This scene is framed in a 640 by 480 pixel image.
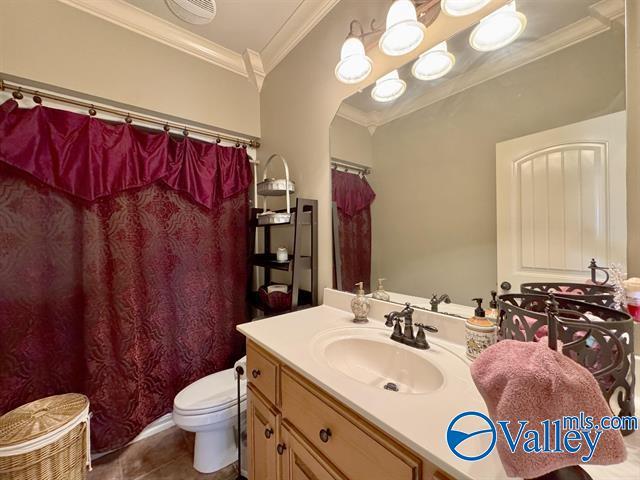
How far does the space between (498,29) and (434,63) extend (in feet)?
0.70

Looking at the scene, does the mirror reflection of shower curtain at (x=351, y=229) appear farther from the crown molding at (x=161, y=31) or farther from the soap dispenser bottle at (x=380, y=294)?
the crown molding at (x=161, y=31)

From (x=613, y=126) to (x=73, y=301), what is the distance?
7.40ft

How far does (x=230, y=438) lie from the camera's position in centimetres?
140

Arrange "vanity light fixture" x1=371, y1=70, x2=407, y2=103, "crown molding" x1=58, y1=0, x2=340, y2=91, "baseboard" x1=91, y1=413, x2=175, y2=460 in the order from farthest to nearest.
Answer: "baseboard" x1=91, y1=413, x2=175, y2=460 → "crown molding" x1=58, y1=0, x2=340, y2=91 → "vanity light fixture" x1=371, y1=70, x2=407, y2=103

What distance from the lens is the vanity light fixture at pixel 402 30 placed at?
3.11ft

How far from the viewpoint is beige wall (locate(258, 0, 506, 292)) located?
1294 millimetres

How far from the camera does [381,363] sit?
946 millimetres

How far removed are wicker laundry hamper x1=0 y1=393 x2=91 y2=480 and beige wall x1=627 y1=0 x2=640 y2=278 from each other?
2099 mm

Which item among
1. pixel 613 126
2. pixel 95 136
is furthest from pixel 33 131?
pixel 613 126

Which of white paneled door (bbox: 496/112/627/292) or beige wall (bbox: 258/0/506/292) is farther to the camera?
beige wall (bbox: 258/0/506/292)

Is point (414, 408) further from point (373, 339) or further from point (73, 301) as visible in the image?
point (73, 301)

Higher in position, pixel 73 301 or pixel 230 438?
pixel 73 301

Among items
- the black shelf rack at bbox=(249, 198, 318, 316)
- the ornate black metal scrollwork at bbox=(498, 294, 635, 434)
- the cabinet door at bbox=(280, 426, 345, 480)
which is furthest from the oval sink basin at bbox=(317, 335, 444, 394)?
the black shelf rack at bbox=(249, 198, 318, 316)

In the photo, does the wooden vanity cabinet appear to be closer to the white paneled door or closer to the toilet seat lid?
the toilet seat lid
